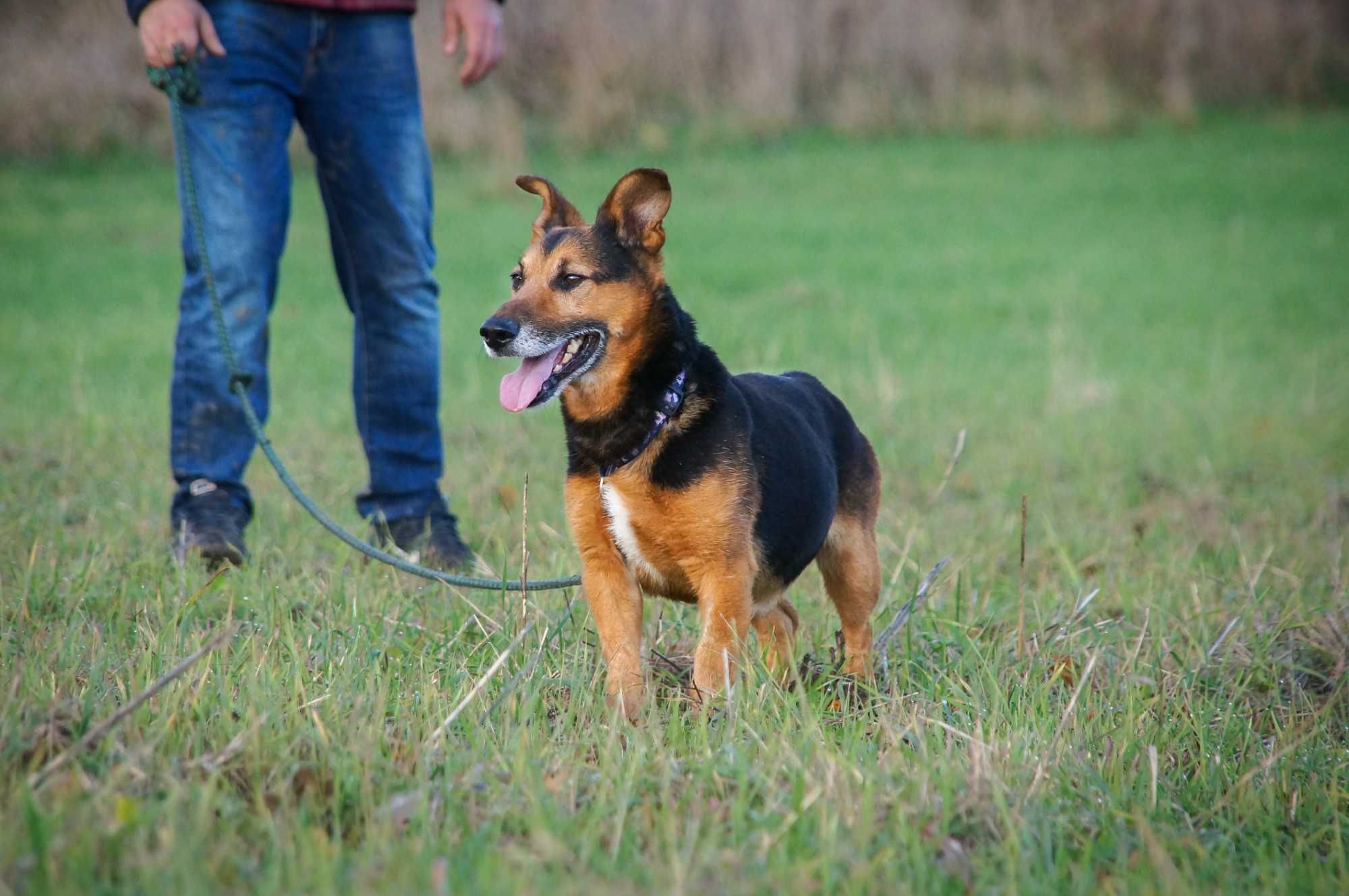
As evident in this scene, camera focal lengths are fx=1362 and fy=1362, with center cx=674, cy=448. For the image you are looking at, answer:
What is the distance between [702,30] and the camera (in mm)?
19406

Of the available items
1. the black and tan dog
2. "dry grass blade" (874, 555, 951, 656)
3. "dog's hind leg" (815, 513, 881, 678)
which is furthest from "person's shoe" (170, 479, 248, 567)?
"dry grass blade" (874, 555, 951, 656)

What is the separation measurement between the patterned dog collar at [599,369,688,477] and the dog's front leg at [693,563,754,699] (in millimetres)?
370

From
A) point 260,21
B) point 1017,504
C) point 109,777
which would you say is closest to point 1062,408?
point 1017,504

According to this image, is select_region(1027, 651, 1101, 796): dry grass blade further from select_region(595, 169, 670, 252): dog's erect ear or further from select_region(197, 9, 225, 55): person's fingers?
select_region(197, 9, 225, 55): person's fingers

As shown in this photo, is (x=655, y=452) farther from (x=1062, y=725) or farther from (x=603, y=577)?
(x=1062, y=725)

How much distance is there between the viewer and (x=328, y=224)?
492cm

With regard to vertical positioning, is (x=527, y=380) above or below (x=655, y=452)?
above

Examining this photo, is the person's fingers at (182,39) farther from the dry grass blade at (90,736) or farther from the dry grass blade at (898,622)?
the dry grass blade at (898,622)

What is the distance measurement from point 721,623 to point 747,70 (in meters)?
17.2

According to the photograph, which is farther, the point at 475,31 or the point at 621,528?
the point at 475,31

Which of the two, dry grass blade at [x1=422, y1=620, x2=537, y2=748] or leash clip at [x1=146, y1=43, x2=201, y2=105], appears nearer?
dry grass blade at [x1=422, y1=620, x2=537, y2=748]

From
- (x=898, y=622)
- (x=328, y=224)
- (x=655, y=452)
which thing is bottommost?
(x=898, y=622)

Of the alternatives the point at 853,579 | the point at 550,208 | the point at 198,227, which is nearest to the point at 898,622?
the point at 853,579

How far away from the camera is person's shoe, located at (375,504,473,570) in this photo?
15.8 feet
